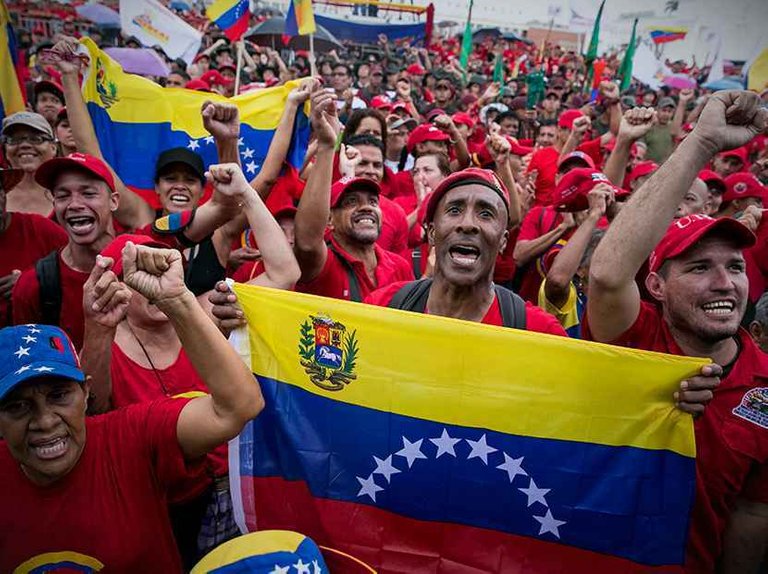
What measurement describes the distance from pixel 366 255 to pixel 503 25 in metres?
41.5

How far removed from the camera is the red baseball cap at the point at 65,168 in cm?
331

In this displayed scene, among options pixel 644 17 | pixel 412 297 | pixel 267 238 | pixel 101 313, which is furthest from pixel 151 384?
pixel 644 17

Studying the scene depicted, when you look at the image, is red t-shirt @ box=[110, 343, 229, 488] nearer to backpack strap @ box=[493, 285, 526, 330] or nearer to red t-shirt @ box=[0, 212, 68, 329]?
backpack strap @ box=[493, 285, 526, 330]

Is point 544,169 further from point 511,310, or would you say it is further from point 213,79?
point 213,79

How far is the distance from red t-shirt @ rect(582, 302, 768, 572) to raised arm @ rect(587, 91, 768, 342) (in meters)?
0.54

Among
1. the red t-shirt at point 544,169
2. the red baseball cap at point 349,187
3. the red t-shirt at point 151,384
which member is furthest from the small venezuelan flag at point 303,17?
the red t-shirt at point 151,384

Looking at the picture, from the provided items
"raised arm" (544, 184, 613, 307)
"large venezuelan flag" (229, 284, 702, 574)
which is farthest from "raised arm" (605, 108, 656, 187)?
"large venezuelan flag" (229, 284, 702, 574)

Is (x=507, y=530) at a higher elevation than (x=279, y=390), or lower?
lower

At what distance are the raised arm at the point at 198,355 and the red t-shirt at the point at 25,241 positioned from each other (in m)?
2.27

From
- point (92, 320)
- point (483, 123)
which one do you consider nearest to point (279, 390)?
point (92, 320)

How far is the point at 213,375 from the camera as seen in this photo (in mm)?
1962

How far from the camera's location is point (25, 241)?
148 inches

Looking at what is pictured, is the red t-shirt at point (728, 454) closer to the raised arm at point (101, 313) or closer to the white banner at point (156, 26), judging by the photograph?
the raised arm at point (101, 313)

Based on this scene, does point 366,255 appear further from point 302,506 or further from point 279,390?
point 302,506
